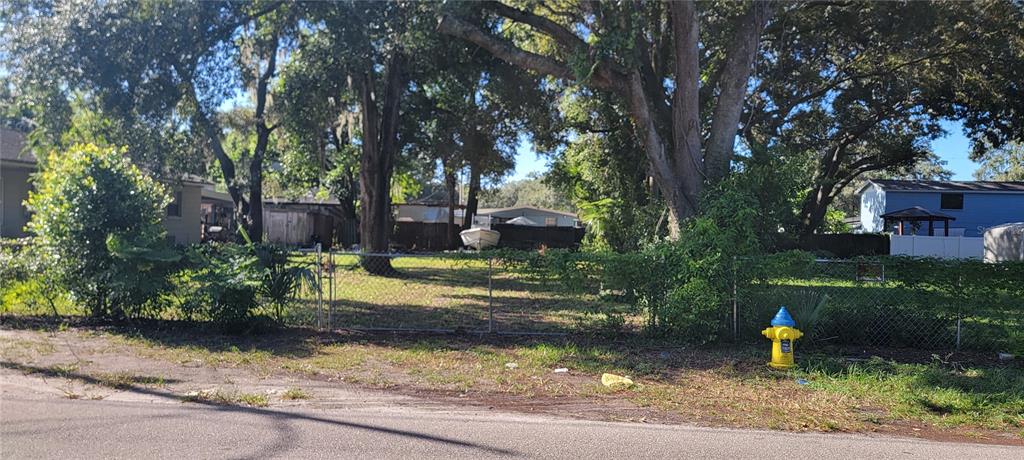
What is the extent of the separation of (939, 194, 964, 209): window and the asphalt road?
30.0m

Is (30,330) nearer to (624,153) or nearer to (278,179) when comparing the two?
(624,153)

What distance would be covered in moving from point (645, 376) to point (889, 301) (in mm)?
3933

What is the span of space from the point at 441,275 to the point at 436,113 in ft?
17.1

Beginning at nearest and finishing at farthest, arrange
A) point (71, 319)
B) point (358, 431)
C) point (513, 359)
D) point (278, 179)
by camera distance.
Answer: point (358, 431)
point (513, 359)
point (71, 319)
point (278, 179)

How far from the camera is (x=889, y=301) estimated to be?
881 cm

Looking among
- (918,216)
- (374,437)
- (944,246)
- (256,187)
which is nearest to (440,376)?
(374,437)

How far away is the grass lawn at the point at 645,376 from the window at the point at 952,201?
26.4m

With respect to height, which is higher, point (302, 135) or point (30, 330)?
point (302, 135)

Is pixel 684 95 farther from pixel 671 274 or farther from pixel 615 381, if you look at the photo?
pixel 615 381

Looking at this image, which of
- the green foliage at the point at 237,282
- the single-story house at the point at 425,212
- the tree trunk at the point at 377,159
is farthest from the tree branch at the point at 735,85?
the single-story house at the point at 425,212

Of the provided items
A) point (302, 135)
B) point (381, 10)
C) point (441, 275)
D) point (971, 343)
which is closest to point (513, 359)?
point (971, 343)

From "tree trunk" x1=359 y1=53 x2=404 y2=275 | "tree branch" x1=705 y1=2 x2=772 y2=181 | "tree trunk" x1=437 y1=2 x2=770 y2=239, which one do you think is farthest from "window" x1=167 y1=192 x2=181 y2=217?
"tree branch" x1=705 y1=2 x2=772 y2=181

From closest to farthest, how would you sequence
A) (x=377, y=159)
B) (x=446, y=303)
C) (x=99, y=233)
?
1. (x=99, y=233)
2. (x=446, y=303)
3. (x=377, y=159)

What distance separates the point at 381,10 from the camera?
41.7ft
